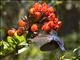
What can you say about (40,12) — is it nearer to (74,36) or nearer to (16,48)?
(16,48)

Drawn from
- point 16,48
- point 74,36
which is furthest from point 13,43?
point 74,36

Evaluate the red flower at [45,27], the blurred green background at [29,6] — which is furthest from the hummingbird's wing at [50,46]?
the blurred green background at [29,6]


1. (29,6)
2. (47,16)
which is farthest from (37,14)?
(29,6)

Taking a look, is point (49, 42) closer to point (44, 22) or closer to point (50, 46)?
point (50, 46)

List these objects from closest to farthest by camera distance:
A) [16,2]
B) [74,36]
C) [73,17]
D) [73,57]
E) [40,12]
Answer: [73,57] < [40,12] < [16,2] < [73,17] < [74,36]

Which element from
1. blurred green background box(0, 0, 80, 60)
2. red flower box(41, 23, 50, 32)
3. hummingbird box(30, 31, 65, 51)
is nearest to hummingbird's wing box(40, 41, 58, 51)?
hummingbird box(30, 31, 65, 51)

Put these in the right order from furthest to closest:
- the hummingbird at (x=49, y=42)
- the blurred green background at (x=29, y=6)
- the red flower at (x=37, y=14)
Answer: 1. the blurred green background at (x=29, y=6)
2. the red flower at (x=37, y=14)
3. the hummingbird at (x=49, y=42)

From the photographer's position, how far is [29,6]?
3.82 m

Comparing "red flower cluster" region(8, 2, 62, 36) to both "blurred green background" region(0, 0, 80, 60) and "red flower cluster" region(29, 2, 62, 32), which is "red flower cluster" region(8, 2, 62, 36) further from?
"blurred green background" region(0, 0, 80, 60)

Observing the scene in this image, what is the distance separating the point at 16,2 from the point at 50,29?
196 centimetres

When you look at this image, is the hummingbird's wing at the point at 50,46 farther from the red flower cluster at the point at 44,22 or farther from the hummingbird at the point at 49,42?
the red flower cluster at the point at 44,22

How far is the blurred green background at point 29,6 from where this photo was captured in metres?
3.41

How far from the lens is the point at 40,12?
1.85m

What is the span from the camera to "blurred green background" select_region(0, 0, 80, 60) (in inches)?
134
